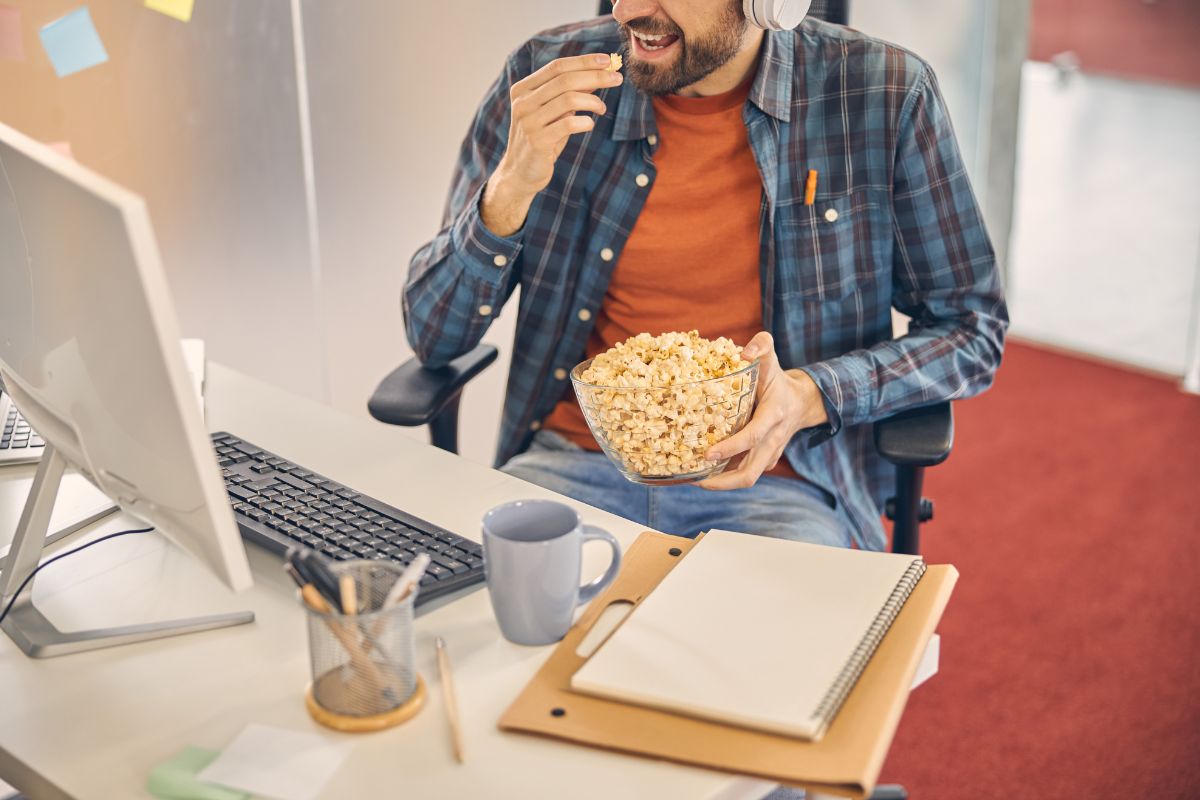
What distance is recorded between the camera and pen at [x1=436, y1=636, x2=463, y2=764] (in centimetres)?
94

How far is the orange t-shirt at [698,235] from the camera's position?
166 centimetres

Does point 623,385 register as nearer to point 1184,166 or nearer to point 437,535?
point 437,535

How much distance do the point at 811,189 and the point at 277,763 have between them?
3.32 feet

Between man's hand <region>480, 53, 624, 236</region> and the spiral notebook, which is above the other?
man's hand <region>480, 53, 624, 236</region>

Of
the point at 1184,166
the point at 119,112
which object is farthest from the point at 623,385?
the point at 1184,166

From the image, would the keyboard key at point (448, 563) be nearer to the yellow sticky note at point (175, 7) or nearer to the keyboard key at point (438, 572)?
the keyboard key at point (438, 572)

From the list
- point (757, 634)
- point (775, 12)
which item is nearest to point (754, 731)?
point (757, 634)

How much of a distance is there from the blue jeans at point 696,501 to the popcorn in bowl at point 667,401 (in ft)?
0.80

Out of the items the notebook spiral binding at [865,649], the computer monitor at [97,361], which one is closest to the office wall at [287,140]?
the computer monitor at [97,361]

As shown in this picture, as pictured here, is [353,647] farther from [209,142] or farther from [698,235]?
[209,142]

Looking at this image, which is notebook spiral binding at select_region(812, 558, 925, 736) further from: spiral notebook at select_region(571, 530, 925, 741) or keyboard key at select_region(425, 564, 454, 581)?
keyboard key at select_region(425, 564, 454, 581)

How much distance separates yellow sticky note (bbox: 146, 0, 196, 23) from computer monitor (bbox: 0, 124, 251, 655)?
1001mm

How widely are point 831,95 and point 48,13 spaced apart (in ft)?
3.76

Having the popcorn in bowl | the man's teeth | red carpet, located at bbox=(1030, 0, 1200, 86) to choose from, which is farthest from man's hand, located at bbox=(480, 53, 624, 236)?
red carpet, located at bbox=(1030, 0, 1200, 86)
